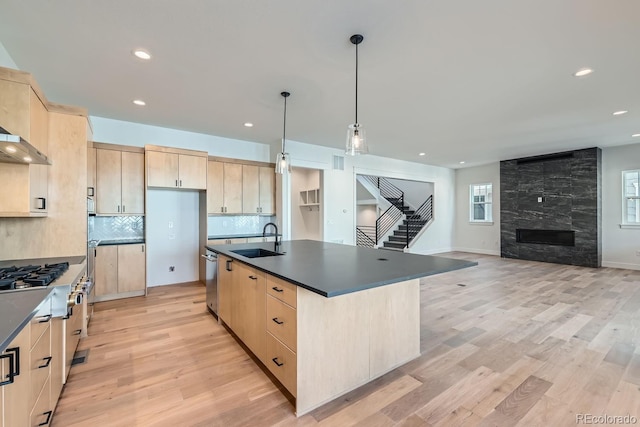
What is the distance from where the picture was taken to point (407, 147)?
251 inches

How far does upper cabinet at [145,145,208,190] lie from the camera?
4.42 m

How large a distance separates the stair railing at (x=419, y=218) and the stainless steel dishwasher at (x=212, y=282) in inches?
253

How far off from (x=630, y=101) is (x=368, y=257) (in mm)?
4301

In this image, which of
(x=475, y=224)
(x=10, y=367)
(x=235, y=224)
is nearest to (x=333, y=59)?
(x=10, y=367)

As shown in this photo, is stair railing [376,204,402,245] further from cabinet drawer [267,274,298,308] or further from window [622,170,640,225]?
cabinet drawer [267,274,298,308]

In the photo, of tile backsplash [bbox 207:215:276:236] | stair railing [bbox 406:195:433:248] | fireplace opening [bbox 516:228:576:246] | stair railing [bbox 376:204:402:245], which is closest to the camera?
tile backsplash [bbox 207:215:276:236]

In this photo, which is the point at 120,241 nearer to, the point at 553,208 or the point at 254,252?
the point at 254,252

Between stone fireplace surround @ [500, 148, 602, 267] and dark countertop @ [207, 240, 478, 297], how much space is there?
6.69m

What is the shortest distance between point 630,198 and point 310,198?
23.6ft

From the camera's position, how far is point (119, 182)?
14.0 ft

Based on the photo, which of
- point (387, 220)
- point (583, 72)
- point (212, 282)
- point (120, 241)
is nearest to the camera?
point (583, 72)

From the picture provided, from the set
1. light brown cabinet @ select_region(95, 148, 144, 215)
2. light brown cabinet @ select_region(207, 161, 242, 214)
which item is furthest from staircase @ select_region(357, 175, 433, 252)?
light brown cabinet @ select_region(95, 148, 144, 215)

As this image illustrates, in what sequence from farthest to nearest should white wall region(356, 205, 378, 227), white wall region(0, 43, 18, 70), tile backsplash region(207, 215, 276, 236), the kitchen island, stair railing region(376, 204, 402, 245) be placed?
white wall region(356, 205, 378, 227), stair railing region(376, 204, 402, 245), tile backsplash region(207, 215, 276, 236), white wall region(0, 43, 18, 70), the kitchen island

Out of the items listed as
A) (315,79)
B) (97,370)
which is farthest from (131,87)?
(97,370)
